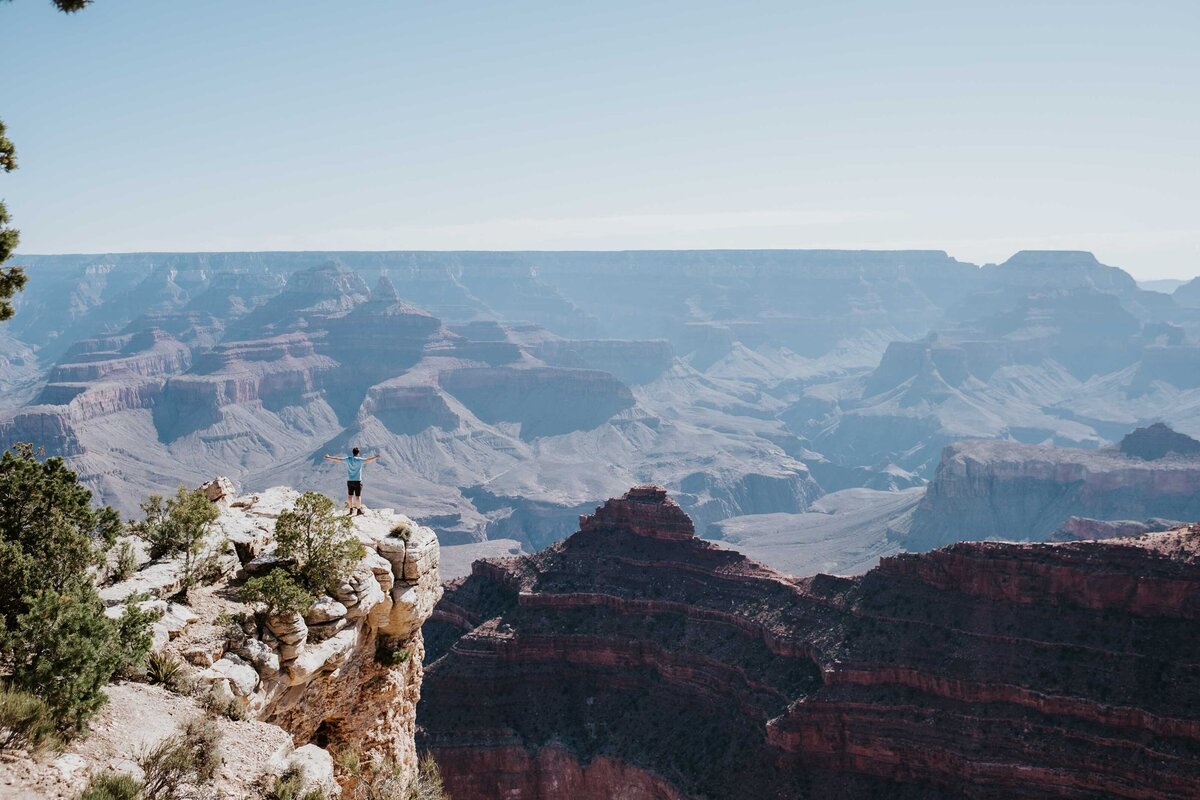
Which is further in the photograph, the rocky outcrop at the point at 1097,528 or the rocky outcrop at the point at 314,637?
the rocky outcrop at the point at 1097,528

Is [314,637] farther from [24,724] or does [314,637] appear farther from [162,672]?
[24,724]

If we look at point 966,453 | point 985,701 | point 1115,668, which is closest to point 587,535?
point 985,701

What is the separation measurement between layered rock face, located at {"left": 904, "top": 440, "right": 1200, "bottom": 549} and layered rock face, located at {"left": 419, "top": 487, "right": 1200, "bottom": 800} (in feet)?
387

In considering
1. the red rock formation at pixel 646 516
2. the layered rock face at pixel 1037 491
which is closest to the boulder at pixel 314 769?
the red rock formation at pixel 646 516

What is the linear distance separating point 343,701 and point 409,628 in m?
2.19

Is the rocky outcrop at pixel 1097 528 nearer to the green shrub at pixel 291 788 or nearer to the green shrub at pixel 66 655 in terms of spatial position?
the green shrub at pixel 291 788

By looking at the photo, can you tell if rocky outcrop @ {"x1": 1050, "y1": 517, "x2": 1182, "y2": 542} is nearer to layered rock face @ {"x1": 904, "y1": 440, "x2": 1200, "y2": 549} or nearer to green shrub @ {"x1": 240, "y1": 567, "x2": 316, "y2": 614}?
layered rock face @ {"x1": 904, "y1": 440, "x2": 1200, "y2": 549}

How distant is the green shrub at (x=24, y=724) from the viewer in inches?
499

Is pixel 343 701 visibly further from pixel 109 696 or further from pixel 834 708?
pixel 834 708

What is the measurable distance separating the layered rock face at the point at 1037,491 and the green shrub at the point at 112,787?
171636 millimetres

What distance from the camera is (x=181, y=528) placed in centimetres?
1967

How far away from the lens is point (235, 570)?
1944 centimetres

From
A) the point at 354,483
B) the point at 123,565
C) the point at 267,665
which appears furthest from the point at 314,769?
the point at 354,483

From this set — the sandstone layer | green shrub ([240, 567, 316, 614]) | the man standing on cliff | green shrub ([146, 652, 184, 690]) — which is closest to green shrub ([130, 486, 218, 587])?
the sandstone layer
